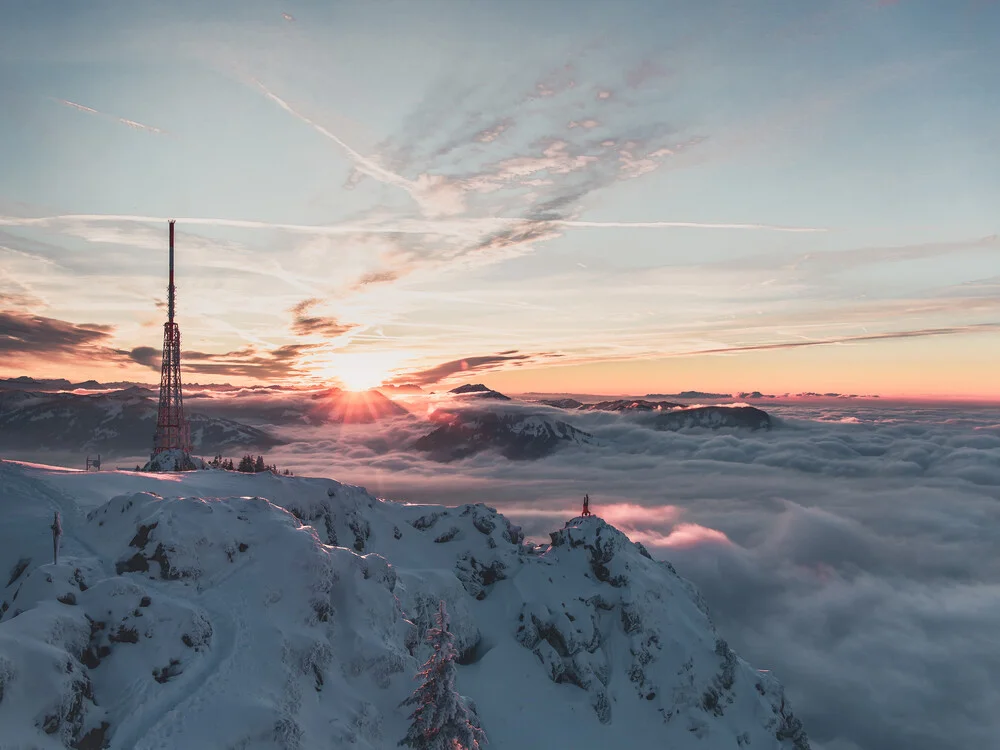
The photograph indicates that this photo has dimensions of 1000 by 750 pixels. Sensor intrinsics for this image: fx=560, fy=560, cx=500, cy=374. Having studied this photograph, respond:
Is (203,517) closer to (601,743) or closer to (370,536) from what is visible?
(370,536)

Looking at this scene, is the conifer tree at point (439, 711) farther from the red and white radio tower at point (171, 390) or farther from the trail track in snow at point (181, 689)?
the red and white radio tower at point (171, 390)

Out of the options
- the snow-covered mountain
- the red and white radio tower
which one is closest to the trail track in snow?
the snow-covered mountain

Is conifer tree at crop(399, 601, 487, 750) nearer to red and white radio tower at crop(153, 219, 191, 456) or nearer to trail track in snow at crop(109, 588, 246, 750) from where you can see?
trail track in snow at crop(109, 588, 246, 750)

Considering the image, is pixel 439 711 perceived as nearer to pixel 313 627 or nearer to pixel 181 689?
pixel 181 689

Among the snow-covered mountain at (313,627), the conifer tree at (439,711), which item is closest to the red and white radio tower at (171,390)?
the snow-covered mountain at (313,627)

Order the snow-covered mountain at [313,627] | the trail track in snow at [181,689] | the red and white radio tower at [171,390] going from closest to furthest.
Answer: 1. the trail track in snow at [181,689]
2. the snow-covered mountain at [313,627]
3. the red and white radio tower at [171,390]

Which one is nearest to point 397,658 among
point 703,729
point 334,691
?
point 334,691

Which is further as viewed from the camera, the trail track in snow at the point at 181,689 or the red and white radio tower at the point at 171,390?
the red and white radio tower at the point at 171,390
